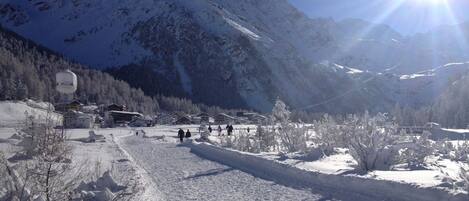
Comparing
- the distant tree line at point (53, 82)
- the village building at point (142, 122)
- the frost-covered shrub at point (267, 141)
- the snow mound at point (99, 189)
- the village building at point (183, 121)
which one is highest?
the distant tree line at point (53, 82)

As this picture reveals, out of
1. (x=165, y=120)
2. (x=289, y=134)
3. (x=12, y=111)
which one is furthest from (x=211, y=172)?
(x=165, y=120)

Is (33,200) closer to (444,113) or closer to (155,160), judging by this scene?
(155,160)

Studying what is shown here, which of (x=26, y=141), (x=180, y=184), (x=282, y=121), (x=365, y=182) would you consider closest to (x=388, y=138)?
(x=365, y=182)

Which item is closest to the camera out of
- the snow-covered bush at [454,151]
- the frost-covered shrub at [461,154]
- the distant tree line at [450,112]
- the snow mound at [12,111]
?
the frost-covered shrub at [461,154]

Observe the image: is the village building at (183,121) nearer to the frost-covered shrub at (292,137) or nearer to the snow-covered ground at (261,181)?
the frost-covered shrub at (292,137)

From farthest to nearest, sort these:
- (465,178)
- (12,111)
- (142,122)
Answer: (142,122) → (12,111) → (465,178)

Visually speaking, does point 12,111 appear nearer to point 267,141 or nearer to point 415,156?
point 267,141

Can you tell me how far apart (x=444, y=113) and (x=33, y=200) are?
291 feet

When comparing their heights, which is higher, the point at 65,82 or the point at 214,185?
the point at 65,82

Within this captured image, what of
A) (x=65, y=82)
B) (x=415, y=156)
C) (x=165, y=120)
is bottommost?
(x=415, y=156)

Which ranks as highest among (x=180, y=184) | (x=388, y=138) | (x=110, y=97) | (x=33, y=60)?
(x=33, y=60)

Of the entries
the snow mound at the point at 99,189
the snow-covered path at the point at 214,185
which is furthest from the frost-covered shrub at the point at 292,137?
the snow mound at the point at 99,189

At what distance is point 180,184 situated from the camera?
13.5 metres

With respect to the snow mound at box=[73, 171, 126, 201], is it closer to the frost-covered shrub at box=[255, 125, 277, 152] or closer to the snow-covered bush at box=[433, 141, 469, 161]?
the snow-covered bush at box=[433, 141, 469, 161]
